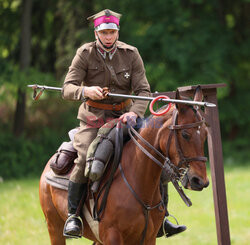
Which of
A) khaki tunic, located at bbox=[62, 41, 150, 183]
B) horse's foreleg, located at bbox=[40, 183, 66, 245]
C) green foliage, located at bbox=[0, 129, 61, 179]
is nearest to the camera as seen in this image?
khaki tunic, located at bbox=[62, 41, 150, 183]

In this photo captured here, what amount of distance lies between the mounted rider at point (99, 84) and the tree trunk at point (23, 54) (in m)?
11.4

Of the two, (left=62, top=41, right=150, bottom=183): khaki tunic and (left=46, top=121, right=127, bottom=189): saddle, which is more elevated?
(left=62, top=41, right=150, bottom=183): khaki tunic

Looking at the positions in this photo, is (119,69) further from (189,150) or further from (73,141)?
(189,150)

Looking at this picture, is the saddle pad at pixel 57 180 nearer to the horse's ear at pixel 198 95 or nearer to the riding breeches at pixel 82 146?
the riding breeches at pixel 82 146

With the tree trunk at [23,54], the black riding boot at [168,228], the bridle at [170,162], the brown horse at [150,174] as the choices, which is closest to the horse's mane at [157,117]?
the brown horse at [150,174]

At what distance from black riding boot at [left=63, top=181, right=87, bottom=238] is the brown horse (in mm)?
328

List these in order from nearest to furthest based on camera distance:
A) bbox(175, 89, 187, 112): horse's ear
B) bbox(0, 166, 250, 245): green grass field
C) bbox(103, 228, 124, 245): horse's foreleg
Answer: bbox(175, 89, 187, 112): horse's ear
bbox(103, 228, 124, 245): horse's foreleg
bbox(0, 166, 250, 245): green grass field

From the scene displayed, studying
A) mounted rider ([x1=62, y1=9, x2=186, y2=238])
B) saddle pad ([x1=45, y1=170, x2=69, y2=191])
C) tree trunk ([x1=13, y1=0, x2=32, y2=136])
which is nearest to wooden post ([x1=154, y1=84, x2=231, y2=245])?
mounted rider ([x1=62, y1=9, x2=186, y2=238])

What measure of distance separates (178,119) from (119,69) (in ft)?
3.52

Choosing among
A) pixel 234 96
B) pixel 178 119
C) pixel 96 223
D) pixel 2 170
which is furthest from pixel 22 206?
pixel 234 96

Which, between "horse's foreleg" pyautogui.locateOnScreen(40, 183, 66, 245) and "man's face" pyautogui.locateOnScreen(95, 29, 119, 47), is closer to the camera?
"man's face" pyautogui.locateOnScreen(95, 29, 119, 47)

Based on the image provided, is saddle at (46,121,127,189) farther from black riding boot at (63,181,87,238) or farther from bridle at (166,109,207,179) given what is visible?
bridle at (166,109,207,179)

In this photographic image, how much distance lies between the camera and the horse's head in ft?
12.2

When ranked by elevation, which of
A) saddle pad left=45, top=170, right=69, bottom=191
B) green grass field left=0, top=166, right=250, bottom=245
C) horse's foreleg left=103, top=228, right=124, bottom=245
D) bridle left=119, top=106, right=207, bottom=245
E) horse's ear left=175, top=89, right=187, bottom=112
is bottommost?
green grass field left=0, top=166, right=250, bottom=245
